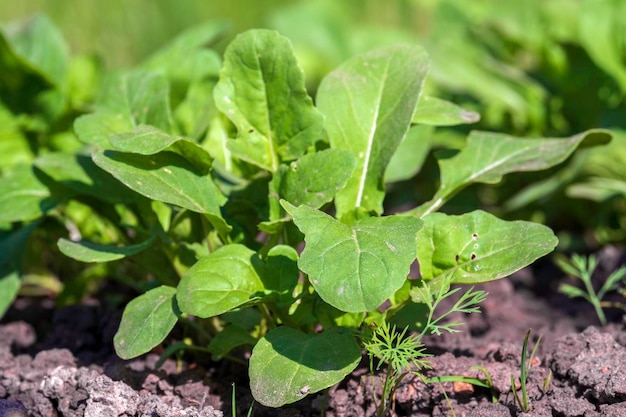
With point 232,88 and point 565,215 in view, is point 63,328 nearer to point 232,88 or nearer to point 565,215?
point 232,88

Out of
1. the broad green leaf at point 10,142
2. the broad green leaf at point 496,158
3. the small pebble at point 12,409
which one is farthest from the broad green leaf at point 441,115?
the broad green leaf at point 10,142

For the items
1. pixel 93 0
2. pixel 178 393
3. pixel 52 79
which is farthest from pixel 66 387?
pixel 93 0

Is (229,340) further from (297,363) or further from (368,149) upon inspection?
(368,149)

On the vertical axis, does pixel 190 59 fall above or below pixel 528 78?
above

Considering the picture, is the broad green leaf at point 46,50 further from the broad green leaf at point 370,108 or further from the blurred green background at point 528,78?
the broad green leaf at point 370,108

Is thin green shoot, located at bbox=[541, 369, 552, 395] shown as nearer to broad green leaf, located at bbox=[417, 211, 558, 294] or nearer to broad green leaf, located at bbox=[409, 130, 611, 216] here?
broad green leaf, located at bbox=[417, 211, 558, 294]

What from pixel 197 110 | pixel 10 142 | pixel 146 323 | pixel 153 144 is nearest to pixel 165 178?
pixel 153 144
